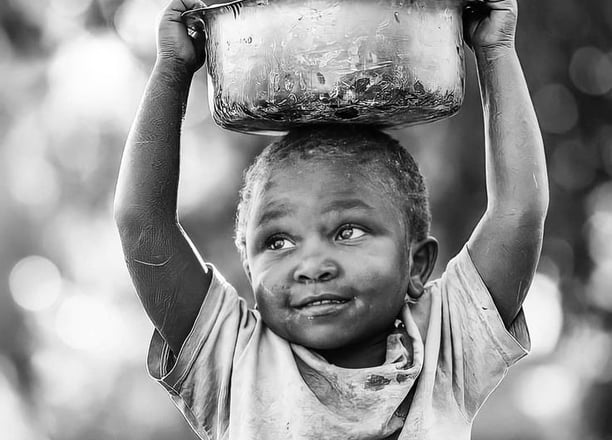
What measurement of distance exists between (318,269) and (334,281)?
0.05 m

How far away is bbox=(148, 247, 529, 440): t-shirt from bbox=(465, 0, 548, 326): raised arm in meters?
0.08

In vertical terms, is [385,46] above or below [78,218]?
above

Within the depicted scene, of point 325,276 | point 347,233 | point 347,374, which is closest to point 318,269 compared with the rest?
point 325,276

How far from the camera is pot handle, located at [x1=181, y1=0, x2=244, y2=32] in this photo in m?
2.81

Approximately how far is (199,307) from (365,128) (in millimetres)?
683

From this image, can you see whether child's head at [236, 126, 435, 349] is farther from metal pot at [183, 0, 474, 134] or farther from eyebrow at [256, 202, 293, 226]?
metal pot at [183, 0, 474, 134]

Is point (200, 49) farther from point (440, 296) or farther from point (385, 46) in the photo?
point (440, 296)

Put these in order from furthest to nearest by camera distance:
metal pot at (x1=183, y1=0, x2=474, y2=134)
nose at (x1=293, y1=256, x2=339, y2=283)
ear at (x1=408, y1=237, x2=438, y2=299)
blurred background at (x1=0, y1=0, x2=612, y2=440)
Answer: blurred background at (x1=0, y1=0, x2=612, y2=440) → ear at (x1=408, y1=237, x2=438, y2=299) → nose at (x1=293, y1=256, x2=339, y2=283) → metal pot at (x1=183, y1=0, x2=474, y2=134)

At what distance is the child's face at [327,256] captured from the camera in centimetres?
294

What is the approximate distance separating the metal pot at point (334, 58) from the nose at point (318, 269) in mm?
364

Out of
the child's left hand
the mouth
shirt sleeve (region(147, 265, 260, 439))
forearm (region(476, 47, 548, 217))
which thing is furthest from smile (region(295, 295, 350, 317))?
the child's left hand

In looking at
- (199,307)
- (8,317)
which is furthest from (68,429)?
(199,307)

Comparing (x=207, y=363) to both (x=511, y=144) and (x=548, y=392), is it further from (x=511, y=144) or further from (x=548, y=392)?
(x=548, y=392)

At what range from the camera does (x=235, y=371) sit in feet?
10.0
